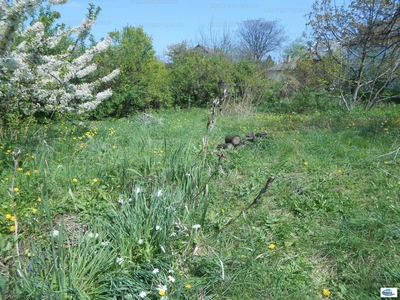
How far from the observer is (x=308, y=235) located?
2740 millimetres

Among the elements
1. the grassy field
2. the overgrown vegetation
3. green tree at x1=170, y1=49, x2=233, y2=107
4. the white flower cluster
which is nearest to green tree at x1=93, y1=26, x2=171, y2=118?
green tree at x1=170, y1=49, x2=233, y2=107

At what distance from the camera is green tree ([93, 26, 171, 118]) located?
10.5m

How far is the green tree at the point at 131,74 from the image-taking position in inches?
413

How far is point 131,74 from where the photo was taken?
11.1 meters

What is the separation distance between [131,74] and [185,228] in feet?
31.3

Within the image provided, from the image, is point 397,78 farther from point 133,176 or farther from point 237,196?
point 133,176

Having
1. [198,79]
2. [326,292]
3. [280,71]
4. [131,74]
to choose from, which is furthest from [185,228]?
[280,71]

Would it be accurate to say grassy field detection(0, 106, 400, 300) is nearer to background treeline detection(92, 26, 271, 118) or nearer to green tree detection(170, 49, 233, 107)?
background treeline detection(92, 26, 271, 118)

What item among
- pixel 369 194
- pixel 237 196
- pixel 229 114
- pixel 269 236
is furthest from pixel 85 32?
pixel 229 114

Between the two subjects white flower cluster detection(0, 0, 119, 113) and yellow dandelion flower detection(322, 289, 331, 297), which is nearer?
yellow dandelion flower detection(322, 289, 331, 297)

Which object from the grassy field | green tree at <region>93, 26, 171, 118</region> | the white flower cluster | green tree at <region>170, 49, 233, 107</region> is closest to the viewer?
the grassy field

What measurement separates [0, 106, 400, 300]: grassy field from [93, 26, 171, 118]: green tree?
21.9 feet

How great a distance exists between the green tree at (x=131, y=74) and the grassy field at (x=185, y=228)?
667 centimetres

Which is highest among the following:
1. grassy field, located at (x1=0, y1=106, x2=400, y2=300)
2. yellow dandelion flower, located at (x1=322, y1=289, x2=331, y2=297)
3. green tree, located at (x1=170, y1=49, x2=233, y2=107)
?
green tree, located at (x1=170, y1=49, x2=233, y2=107)
